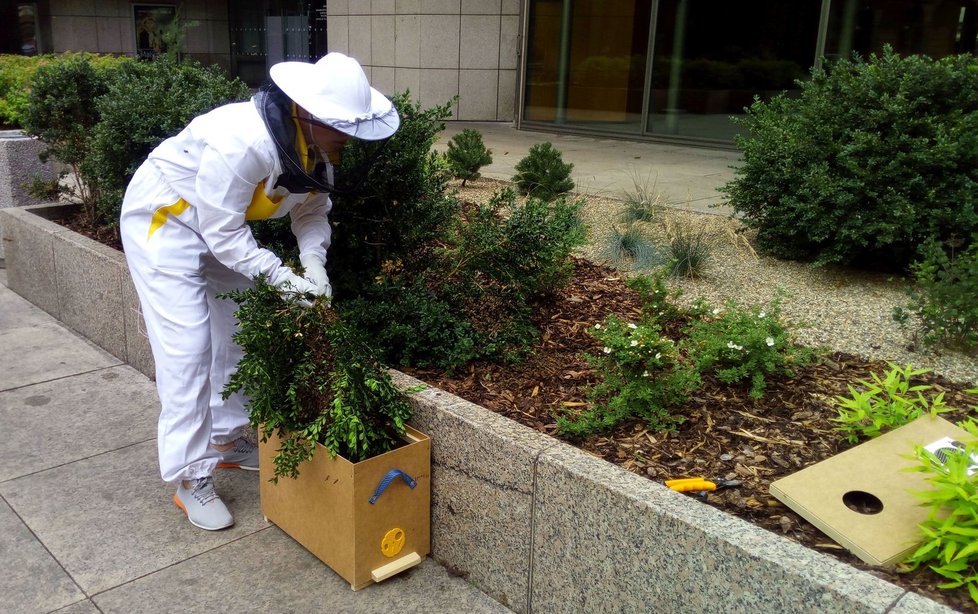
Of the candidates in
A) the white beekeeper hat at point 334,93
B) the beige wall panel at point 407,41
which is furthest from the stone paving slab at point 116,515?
the beige wall panel at point 407,41

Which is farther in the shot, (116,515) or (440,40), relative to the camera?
(440,40)

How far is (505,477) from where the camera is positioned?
3068mm

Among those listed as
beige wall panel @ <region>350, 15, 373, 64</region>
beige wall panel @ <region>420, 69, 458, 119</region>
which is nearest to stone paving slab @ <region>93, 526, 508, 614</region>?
beige wall panel @ <region>420, 69, 458, 119</region>

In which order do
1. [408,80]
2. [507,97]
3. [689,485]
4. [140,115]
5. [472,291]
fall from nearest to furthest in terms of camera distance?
[689,485]
[472,291]
[140,115]
[507,97]
[408,80]

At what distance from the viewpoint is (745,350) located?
3680mm

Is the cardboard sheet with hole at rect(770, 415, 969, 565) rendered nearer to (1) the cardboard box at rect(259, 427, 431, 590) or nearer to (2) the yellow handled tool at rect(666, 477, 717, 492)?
(2) the yellow handled tool at rect(666, 477, 717, 492)

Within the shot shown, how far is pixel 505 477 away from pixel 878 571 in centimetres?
122

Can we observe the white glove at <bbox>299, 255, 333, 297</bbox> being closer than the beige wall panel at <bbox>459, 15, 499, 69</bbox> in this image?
Yes

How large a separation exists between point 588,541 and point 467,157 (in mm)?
5486

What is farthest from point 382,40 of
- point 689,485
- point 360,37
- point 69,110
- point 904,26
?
point 689,485

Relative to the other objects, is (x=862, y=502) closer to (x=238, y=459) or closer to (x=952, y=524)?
(x=952, y=524)

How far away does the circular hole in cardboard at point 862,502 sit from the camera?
279cm

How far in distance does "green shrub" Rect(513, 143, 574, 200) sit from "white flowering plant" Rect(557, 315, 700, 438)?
12.1 ft

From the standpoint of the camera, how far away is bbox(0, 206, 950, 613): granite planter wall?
7.70 ft
